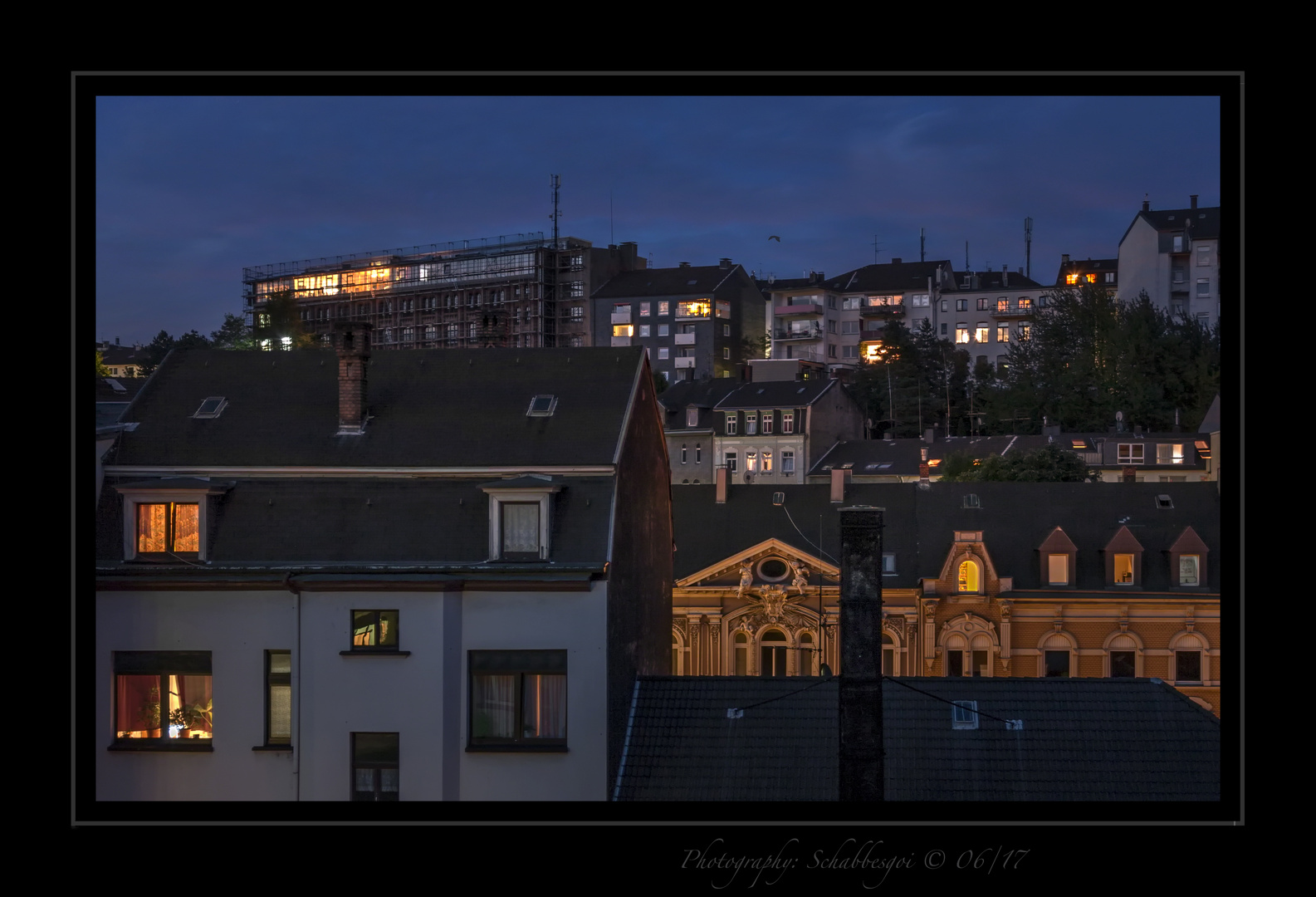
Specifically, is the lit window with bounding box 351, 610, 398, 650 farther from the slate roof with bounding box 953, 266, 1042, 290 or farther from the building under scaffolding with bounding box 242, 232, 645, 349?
the slate roof with bounding box 953, 266, 1042, 290

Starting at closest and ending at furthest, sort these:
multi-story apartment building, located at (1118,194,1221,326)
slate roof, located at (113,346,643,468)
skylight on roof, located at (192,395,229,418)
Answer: slate roof, located at (113,346,643,468), skylight on roof, located at (192,395,229,418), multi-story apartment building, located at (1118,194,1221,326)

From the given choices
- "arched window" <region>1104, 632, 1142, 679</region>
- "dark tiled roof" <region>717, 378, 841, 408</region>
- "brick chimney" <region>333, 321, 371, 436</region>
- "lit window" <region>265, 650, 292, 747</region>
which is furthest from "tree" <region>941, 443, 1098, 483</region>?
"lit window" <region>265, 650, 292, 747</region>

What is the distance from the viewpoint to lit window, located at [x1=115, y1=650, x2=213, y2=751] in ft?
47.6

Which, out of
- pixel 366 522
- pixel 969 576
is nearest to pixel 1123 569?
pixel 969 576

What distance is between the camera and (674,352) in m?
80.6

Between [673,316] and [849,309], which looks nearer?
[673,316]

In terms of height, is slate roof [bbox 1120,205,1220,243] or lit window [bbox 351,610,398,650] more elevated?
slate roof [bbox 1120,205,1220,243]

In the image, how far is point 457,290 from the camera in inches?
2837

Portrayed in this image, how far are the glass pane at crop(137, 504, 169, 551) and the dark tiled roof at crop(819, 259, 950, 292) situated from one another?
7219 centimetres

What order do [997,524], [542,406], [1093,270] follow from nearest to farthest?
1. [542,406]
2. [997,524]
3. [1093,270]

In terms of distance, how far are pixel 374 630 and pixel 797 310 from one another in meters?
71.1

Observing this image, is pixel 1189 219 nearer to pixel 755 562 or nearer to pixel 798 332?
pixel 798 332
